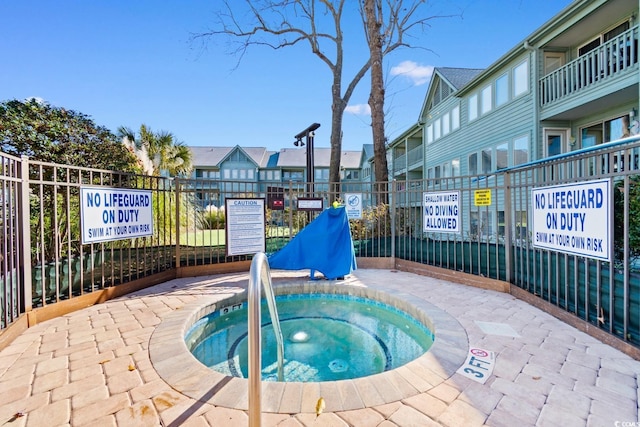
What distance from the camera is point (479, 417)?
1852mm

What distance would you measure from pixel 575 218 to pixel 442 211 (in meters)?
2.71

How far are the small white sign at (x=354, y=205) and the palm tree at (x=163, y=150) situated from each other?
10.8 metres

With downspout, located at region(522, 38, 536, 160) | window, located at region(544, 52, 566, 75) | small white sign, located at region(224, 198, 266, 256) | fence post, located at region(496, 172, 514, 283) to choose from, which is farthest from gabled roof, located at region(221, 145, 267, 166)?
fence post, located at region(496, 172, 514, 283)

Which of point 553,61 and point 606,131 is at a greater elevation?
point 553,61

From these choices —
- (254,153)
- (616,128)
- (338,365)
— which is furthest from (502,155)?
(254,153)

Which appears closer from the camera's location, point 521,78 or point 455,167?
point 521,78

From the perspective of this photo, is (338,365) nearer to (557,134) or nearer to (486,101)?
(557,134)

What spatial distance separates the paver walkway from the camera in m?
1.84

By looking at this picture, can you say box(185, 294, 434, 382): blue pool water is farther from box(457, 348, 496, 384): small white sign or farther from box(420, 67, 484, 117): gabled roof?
box(420, 67, 484, 117): gabled roof

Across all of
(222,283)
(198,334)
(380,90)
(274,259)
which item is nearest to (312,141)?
(380,90)

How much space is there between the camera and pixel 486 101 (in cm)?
1280

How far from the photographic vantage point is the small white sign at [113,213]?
407 centimetres

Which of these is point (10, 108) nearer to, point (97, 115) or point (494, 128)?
point (97, 115)

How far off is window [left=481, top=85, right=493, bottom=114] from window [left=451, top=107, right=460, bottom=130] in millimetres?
2005
